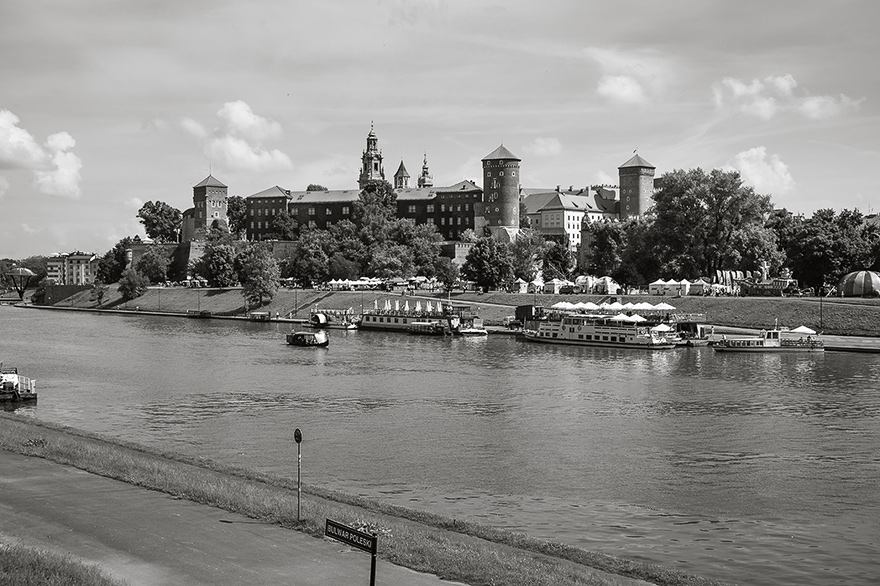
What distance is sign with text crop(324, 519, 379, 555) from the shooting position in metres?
12.6

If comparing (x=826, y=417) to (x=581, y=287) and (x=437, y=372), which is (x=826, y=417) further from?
(x=581, y=287)

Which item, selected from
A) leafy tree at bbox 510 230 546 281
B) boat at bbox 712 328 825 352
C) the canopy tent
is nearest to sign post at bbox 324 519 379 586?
boat at bbox 712 328 825 352

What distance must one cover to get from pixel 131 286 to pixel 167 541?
127053 millimetres

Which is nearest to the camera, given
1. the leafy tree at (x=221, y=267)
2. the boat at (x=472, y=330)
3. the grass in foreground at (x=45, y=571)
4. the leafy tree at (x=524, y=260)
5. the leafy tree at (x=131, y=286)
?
the grass in foreground at (x=45, y=571)

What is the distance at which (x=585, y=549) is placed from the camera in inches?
786

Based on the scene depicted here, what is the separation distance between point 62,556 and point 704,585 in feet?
35.5

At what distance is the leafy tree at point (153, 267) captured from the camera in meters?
148

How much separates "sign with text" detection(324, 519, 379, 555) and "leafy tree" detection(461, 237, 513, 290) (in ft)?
303

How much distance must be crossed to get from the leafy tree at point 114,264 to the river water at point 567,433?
90.4m

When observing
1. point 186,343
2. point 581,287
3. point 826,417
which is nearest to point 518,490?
point 826,417

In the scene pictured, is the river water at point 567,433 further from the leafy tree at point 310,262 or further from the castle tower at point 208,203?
the castle tower at point 208,203

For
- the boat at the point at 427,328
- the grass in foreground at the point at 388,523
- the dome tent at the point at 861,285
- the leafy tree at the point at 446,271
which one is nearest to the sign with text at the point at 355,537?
the grass in foreground at the point at 388,523

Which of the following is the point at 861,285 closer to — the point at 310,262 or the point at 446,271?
the point at 446,271

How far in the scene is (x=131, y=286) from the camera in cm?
13800
